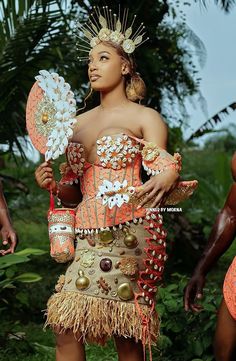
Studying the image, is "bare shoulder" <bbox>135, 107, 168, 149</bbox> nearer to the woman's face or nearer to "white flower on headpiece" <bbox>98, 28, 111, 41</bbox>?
the woman's face

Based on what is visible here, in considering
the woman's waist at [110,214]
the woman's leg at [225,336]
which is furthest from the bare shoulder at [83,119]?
the woman's leg at [225,336]

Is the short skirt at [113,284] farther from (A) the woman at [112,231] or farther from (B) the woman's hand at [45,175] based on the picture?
(B) the woman's hand at [45,175]

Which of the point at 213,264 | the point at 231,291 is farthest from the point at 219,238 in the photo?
the point at 231,291

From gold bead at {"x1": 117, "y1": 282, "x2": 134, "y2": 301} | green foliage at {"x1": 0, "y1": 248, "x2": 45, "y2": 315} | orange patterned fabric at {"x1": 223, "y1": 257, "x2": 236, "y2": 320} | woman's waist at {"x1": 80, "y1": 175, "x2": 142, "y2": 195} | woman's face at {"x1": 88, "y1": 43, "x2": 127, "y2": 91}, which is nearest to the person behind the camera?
orange patterned fabric at {"x1": 223, "y1": 257, "x2": 236, "y2": 320}

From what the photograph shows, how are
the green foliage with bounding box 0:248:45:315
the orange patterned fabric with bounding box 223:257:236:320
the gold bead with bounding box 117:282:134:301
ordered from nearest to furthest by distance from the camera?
the orange patterned fabric with bounding box 223:257:236:320 → the gold bead with bounding box 117:282:134:301 → the green foliage with bounding box 0:248:45:315

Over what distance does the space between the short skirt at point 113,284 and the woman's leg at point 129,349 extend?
7 centimetres

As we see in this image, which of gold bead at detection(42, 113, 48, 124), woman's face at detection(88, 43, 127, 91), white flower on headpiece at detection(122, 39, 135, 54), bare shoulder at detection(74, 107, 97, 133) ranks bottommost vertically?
bare shoulder at detection(74, 107, 97, 133)

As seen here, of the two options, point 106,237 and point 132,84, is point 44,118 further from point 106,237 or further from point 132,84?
point 106,237

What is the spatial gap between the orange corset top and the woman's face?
0.89 feet

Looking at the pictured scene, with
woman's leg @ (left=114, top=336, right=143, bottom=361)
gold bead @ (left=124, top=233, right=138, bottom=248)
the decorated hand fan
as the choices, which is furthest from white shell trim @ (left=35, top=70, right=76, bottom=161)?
woman's leg @ (left=114, top=336, right=143, bottom=361)

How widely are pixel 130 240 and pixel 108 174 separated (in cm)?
31

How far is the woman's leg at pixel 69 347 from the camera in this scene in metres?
3.56

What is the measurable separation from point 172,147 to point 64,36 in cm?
189

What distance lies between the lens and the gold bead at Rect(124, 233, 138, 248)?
3.55 metres
